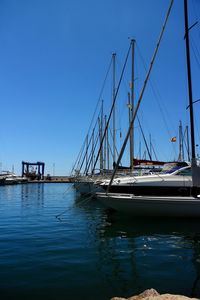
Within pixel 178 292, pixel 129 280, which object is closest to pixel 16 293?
pixel 129 280

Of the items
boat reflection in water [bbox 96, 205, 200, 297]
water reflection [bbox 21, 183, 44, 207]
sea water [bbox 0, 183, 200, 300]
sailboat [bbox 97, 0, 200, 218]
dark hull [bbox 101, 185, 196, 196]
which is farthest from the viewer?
water reflection [bbox 21, 183, 44, 207]

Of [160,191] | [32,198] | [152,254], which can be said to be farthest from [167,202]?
[32,198]

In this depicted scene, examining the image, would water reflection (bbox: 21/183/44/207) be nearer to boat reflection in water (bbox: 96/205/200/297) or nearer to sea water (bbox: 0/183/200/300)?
sea water (bbox: 0/183/200/300)

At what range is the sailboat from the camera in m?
17.1

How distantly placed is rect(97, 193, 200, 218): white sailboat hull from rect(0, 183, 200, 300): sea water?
420 mm

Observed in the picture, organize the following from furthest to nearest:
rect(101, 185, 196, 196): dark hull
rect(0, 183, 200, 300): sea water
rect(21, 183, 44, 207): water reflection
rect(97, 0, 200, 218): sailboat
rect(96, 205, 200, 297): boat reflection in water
→ 1. rect(21, 183, 44, 207): water reflection
2. rect(101, 185, 196, 196): dark hull
3. rect(97, 0, 200, 218): sailboat
4. rect(96, 205, 200, 297): boat reflection in water
5. rect(0, 183, 200, 300): sea water

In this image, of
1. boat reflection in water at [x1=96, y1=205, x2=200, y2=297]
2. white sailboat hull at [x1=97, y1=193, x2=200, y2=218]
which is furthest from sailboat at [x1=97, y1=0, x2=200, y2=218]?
boat reflection in water at [x1=96, y1=205, x2=200, y2=297]

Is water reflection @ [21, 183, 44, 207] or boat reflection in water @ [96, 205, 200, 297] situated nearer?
boat reflection in water @ [96, 205, 200, 297]

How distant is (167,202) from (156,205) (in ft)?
1.88

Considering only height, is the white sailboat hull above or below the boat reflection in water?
above

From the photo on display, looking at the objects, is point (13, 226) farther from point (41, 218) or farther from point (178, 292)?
point (178, 292)

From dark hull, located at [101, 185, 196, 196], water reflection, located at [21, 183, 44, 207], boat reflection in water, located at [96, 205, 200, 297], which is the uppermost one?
dark hull, located at [101, 185, 196, 196]

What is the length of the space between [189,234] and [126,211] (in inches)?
158

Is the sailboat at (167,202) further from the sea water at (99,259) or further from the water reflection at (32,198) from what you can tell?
the water reflection at (32,198)
